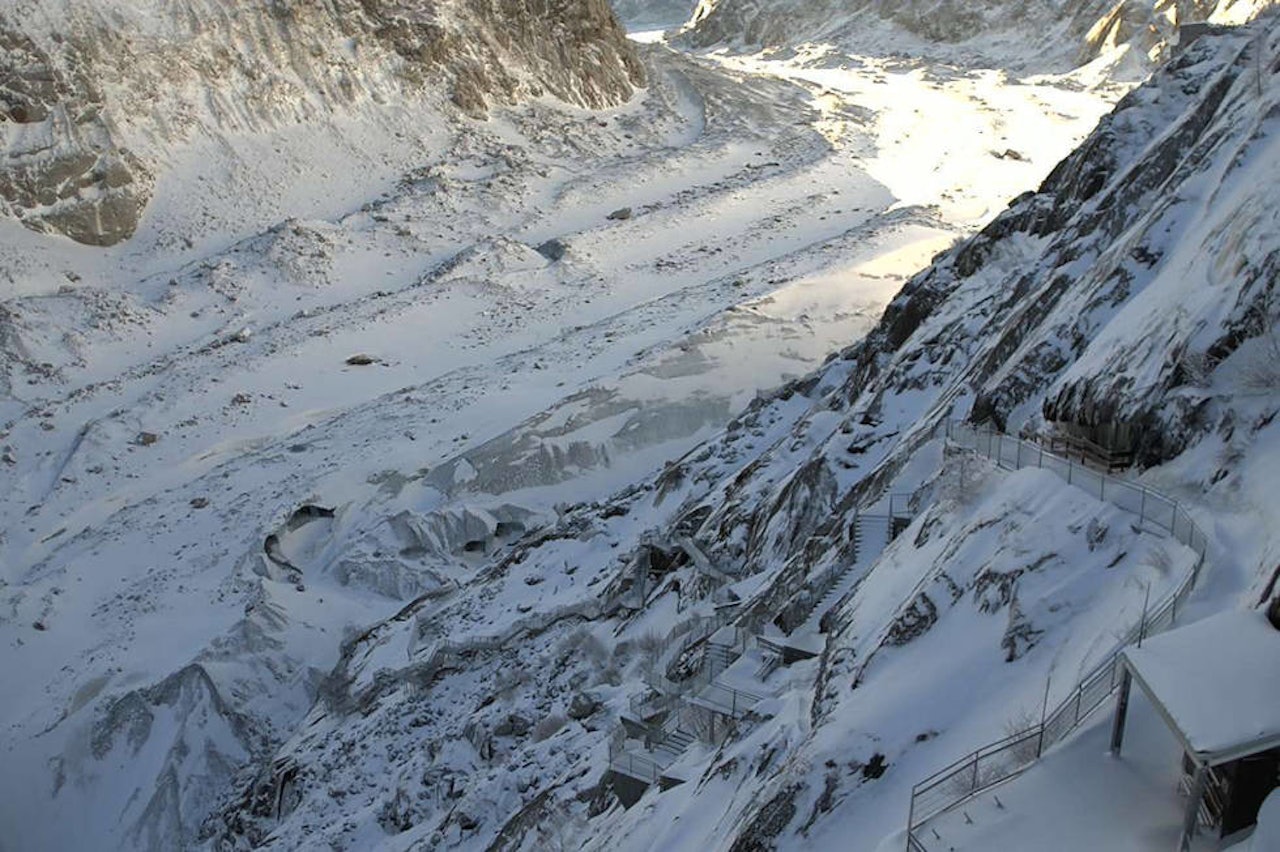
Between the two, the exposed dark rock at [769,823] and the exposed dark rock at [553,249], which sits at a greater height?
the exposed dark rock at [769,823]

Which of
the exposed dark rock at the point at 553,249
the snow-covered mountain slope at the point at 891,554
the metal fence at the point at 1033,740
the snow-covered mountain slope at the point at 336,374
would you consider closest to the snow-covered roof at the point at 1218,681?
the metal fence at the point at 1033,740

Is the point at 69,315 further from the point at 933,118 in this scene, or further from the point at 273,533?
the point at 933,118

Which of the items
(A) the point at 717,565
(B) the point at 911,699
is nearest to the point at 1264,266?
(B) the point at 911,699

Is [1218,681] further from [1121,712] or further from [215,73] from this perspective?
[215,73]

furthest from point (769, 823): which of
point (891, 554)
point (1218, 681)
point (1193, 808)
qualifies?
point (891, 554)

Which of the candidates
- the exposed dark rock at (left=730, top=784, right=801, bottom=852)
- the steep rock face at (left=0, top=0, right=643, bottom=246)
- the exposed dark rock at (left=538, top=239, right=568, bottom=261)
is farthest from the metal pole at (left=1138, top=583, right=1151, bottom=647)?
the steep rock face at (left=0, top=0, right=643, bottom=246)

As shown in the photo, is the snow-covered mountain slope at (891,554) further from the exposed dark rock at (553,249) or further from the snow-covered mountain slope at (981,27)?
the snow-covered mountain slope at (981,27)
